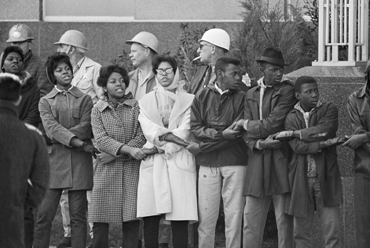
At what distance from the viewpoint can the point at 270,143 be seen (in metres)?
9.39

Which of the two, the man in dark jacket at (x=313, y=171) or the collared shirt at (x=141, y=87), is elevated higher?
the collared shirt at (x=141, y=87)

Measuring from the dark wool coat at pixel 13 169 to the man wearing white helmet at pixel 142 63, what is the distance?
10.6ft

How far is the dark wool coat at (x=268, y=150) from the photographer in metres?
9.45

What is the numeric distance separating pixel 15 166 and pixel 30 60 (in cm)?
381

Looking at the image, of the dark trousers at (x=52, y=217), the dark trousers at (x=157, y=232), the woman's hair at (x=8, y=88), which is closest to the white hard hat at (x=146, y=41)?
the dark trousers at (x=52, y=217)

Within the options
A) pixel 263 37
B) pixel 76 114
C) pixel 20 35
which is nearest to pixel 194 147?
pixel 76 114

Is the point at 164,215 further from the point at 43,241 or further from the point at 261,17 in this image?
the point at 261,17

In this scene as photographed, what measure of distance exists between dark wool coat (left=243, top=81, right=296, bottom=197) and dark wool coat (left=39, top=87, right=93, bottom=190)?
67.7 inches

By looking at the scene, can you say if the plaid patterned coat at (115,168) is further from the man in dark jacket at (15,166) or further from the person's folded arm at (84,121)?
the man in dark jacket at (15,166)

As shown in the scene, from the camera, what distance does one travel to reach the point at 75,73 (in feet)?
37.3

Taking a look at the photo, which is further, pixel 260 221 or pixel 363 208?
pixel 260 221

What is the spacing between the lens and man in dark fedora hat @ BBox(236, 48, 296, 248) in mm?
9453

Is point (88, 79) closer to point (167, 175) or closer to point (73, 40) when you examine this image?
point (73, 40)

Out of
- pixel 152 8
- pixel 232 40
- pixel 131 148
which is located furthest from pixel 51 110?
pixel 152 8
